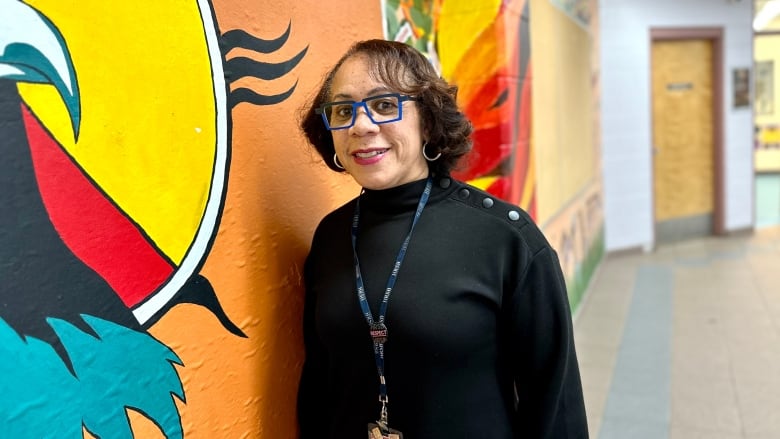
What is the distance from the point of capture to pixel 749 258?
19.1ft

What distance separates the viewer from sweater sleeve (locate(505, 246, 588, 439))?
1.12 meters

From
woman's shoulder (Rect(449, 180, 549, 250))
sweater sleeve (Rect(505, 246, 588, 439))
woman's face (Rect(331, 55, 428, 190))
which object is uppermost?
woman's face (Rect(331, 55, 428, 190))

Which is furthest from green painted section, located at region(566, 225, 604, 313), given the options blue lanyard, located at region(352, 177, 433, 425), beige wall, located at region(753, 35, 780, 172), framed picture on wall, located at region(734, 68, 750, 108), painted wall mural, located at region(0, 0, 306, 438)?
beige wall, located at region(753, 35, 780, 172)

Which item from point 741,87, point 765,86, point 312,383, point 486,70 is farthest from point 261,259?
point 765,86

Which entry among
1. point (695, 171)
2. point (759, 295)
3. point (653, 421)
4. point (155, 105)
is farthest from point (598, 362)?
point (695, 171)

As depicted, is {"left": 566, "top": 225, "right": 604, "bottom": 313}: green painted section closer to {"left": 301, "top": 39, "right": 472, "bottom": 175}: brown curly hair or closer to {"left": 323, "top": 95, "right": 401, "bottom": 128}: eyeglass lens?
{"left": 301, "top": 39, "right": 472, "bottom": 175}: brown curly hair

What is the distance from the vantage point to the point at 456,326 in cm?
109

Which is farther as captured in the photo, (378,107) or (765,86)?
(765,86)

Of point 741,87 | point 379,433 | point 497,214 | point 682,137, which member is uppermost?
point 741,87

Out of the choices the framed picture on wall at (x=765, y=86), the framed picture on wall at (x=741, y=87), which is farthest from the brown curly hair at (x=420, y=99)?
the framed picture on wall at (x=765, y=86)

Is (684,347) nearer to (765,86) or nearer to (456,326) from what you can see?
(456,326)

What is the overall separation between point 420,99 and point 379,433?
0.59 m

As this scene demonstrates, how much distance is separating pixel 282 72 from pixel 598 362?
9.37 feet

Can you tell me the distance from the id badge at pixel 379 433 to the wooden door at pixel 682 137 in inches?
237
